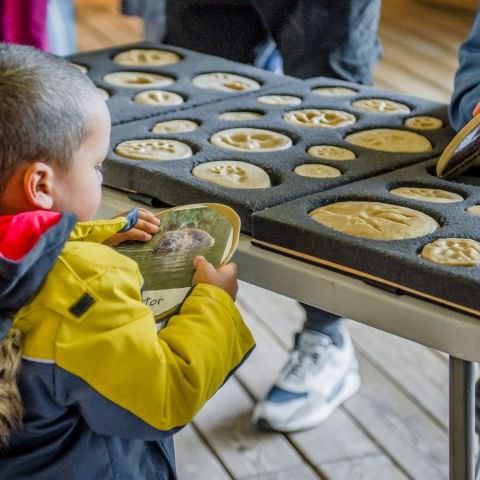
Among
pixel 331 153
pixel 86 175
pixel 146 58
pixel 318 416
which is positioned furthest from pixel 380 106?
pixel 318 416

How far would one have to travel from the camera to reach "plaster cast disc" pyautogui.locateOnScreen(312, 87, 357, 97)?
1.32 m

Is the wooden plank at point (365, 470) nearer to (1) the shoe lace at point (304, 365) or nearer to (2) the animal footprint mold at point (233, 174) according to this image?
(1) the shoe lace at point (304, 365)

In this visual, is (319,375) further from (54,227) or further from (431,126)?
(54,227)

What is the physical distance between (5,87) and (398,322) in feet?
1.19

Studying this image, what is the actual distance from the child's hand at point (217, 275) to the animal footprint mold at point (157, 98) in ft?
1.47

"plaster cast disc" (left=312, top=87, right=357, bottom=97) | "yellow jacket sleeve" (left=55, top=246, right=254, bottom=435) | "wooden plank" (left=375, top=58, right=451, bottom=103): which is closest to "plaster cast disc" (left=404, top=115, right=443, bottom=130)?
"plaster cast disc" (left=312, top=87, right=357, bottom=97)

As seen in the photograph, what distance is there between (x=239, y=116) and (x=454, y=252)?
Result: 471 millimetres

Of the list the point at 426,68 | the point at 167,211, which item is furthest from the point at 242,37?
the point at 426,68

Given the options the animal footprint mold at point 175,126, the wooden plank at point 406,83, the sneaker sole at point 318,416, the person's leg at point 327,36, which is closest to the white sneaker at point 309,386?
the sneaker sole at point 318,416

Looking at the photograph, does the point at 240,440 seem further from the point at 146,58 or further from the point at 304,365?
the point at 146,58

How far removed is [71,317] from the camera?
0.76 m

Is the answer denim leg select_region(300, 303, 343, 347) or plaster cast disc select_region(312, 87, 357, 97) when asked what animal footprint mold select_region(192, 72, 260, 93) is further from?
denim leg select_region(300, 303, 343, 347)

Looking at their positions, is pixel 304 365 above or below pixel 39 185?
below

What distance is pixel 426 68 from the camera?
3.91 m
